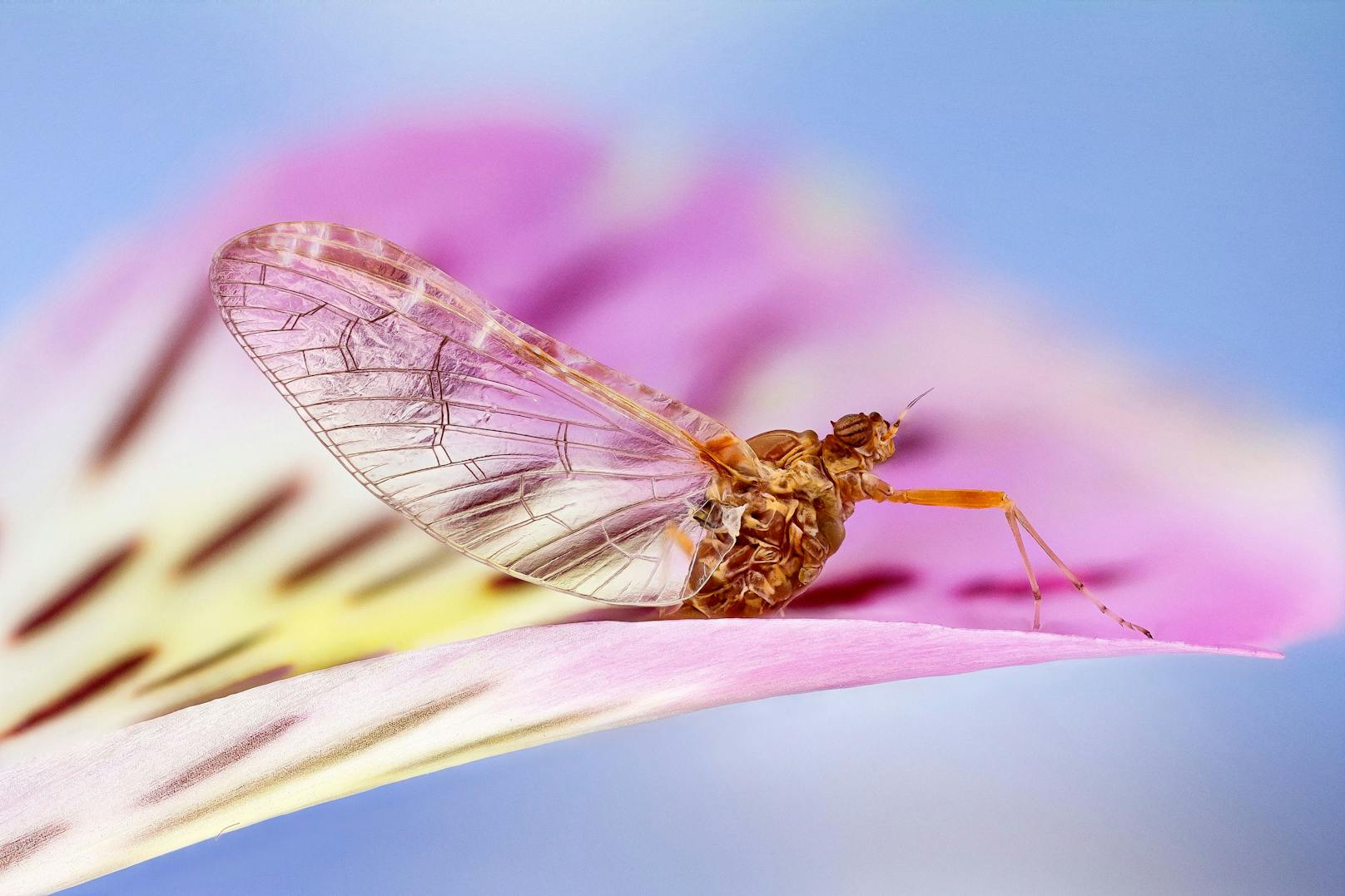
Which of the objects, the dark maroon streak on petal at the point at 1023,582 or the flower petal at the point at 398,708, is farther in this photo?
the dark maroon streak on petal at the point at 1023,582

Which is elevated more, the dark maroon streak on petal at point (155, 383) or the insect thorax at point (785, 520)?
the dark maroon streak on petal at point (155, 383)

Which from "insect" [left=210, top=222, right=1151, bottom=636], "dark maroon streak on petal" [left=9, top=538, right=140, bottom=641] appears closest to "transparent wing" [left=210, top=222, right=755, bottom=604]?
"insect" [left=210, top=222, right=1151, bottom=636]

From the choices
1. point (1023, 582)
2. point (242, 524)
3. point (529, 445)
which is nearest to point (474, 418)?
point (529, 445)

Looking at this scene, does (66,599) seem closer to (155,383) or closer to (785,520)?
(155,383)

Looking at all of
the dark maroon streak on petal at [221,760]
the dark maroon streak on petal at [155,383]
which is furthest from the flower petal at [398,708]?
the dark maroon streak on petal at [155,383]

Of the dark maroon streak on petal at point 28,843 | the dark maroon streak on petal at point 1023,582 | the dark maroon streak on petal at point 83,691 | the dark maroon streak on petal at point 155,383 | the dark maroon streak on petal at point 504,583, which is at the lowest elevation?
the dark maroon streak on petal at point 28,843

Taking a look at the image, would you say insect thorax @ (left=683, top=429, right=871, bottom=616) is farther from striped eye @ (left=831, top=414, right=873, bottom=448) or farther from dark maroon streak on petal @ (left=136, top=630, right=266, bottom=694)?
dark maroon streak on petal @ (left=136, top=630, right=266, bottom=694)

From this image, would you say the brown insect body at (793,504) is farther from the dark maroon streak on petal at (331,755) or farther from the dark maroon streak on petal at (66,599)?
the dark maroon streak on petal at (66,599)
